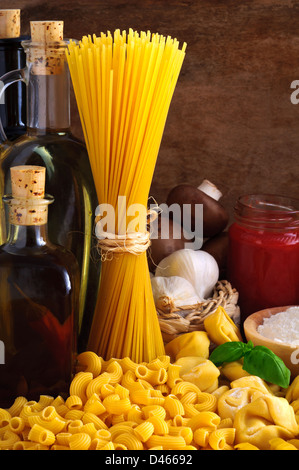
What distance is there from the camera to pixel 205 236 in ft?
3.41

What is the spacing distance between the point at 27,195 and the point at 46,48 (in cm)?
20

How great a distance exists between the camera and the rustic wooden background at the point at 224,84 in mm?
1069

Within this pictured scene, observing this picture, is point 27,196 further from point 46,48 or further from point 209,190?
point 209,190

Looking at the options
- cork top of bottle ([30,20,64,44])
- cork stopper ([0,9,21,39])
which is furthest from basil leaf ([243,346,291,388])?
cork stopper ([0,9,21,39])

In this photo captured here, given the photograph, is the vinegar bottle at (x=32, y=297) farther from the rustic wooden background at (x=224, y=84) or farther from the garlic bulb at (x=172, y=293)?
the rustic wooden background at (x=224, y=84)

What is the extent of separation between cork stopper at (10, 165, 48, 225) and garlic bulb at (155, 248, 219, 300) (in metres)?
0.30

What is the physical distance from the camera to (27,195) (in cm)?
64

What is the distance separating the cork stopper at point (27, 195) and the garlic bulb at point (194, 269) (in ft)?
0.97

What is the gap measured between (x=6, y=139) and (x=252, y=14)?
50cm

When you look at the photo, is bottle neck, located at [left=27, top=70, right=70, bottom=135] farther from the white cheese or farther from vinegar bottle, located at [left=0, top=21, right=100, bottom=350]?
the white cheese

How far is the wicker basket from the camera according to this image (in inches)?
32.2

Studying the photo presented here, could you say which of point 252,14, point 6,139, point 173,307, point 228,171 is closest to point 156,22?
point 252,14

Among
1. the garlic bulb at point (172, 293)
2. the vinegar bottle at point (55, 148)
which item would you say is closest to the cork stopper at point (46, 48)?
the vinegar bottle at point (55, 148)
